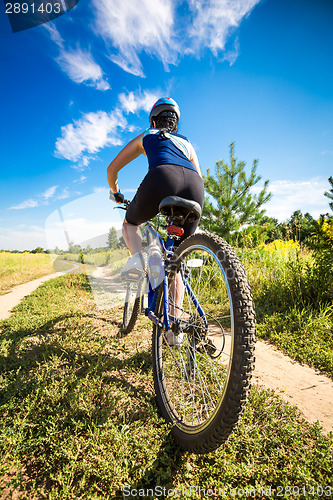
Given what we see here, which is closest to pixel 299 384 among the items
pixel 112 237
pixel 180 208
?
pixel 180 208

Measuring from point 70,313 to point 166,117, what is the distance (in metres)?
2.97

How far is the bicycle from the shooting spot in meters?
0.93

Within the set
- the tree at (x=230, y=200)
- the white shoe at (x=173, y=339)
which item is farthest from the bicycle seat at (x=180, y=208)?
the tree at (x=230, y=200)

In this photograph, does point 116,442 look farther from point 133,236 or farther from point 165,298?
point 133,236

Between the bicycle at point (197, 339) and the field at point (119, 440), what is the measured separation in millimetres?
154

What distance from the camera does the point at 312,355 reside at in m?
2.19

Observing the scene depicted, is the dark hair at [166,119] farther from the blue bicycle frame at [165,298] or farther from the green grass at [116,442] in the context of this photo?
the green grass at [116,442]

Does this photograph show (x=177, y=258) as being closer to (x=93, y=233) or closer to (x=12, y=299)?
(x=93, y=233)

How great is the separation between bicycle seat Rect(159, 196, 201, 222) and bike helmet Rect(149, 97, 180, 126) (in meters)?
1.11

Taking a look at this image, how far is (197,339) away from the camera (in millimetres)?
1450

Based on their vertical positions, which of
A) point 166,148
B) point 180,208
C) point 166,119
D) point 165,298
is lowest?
point 165,298

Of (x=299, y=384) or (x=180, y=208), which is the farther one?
(x=299, y=384)

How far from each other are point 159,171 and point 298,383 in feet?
6.58

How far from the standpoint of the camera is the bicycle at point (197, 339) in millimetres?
928
